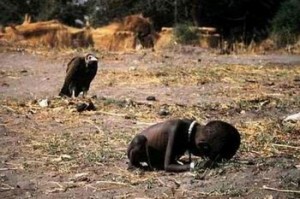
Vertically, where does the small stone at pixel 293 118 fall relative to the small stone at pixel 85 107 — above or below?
below

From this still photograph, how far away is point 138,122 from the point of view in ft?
28.8

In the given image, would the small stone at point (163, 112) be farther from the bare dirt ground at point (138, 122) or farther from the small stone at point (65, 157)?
the small stone at point (65, 157)

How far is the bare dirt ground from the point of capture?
18.7ft

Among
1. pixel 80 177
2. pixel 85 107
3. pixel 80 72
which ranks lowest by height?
pixel 80 177

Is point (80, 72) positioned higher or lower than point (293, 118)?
higher

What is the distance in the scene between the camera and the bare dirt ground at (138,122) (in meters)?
5.69

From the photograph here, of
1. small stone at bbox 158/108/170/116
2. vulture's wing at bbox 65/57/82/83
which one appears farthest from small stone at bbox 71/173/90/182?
vulture's wing at bbox 65/57/82/83

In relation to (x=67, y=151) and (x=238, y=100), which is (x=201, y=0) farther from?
(x=67, y=151)

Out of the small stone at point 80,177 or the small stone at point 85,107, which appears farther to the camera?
the small stone at point 85,107

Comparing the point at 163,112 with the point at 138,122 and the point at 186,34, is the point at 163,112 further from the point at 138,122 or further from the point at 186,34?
the point at 186,34

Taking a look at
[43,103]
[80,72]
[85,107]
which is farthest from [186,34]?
[85,107]

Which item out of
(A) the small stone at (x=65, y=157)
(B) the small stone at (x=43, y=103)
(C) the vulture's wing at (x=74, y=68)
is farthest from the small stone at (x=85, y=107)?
(A) the small stone at (x=65, y=157)

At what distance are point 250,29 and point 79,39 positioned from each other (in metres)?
8.69

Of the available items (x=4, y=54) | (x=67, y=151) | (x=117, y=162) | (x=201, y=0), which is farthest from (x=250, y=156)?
(x=201, y=0)
